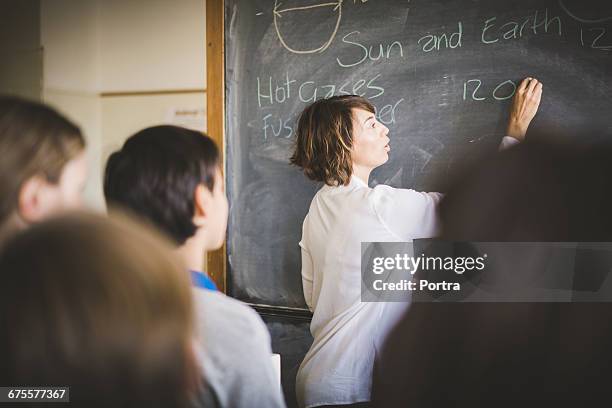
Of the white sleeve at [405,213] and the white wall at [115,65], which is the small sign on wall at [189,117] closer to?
the white wall at [115,65]

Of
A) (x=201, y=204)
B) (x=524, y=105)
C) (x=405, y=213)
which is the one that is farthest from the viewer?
(x=524, y=105)

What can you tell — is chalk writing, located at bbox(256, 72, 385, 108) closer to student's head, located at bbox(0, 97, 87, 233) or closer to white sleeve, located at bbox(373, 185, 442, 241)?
white sleeve, located at bbox(373, 185, 442, 241)

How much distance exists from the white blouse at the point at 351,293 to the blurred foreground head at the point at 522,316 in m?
1.07

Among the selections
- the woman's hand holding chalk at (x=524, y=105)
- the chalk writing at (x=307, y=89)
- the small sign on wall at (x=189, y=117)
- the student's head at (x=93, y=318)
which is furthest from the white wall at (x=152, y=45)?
the student's head at (x=93, y=318)

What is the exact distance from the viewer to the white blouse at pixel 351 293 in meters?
1.67

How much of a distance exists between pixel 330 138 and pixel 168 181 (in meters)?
0.85

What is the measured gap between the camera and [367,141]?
1.85 metres

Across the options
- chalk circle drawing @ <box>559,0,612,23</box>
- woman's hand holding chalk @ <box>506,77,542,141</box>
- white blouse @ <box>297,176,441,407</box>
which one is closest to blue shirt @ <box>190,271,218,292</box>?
white blouse @ <box>297,176,441,407</box>

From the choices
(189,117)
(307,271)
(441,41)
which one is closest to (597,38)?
(441,41)

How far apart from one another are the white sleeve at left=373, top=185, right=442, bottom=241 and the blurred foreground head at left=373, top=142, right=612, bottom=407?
1.07m

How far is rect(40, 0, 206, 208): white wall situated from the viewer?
266 centimetres

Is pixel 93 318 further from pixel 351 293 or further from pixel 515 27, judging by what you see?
pixel 515 27

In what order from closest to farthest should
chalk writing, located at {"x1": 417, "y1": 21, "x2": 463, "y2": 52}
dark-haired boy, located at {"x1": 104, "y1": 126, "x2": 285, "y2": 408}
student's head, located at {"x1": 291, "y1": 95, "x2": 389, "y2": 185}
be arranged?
dark-haired boy, located at {"x1": 104, "y1": 126, "x2": 285, "y2": 408} → student's head, located at {"x1": 291, "y1": 95, "x2": 389, "y2": 185} → chalk writing, located at {"x1": 417, "y1": 21, "x2": 463, "y2": 52}

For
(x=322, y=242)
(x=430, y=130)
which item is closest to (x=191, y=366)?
(x=322, y=242)
